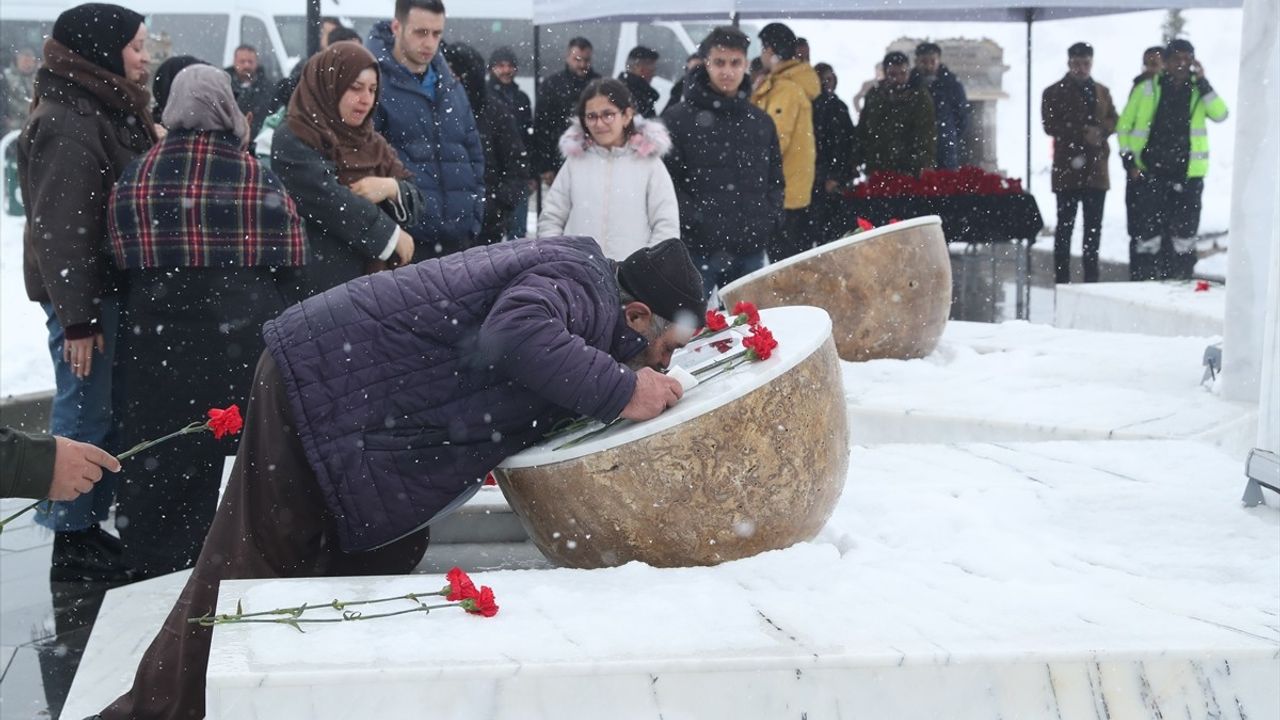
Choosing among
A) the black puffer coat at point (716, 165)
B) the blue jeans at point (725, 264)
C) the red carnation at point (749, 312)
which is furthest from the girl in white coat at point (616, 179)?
the red carnation at point (749, 312)

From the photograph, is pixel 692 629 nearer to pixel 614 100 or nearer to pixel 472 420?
pixel 472 420

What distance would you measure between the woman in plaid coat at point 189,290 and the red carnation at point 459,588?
211cm

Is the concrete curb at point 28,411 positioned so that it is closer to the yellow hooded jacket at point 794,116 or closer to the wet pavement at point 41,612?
the wet pavement at point 41,612

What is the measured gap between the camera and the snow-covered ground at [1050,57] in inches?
1130

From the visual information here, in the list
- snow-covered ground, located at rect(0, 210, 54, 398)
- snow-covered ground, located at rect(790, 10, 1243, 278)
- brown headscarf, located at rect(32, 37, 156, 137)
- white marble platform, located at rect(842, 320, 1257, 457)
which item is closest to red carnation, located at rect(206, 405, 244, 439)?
brown headscarf, located at rect(32, 37, 156, 137)

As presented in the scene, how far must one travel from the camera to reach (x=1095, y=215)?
12352mm

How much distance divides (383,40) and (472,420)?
3.27 metres

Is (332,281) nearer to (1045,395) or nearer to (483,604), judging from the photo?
(483,604)

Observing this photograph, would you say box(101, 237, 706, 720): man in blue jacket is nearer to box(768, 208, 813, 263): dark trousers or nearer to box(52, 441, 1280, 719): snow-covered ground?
box(52, 441, 1280, 719): snow-covered ground

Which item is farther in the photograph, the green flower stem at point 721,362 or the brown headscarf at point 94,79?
the brown headscarf at point 94,79

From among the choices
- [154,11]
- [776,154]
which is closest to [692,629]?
[776,154]

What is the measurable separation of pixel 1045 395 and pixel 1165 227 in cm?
694

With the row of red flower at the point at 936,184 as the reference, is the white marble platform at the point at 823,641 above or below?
above

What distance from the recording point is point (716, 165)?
24.9ft
